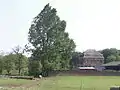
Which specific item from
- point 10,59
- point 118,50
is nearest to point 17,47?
point 10,59

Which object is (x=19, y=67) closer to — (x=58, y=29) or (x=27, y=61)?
(x=27, y=61)

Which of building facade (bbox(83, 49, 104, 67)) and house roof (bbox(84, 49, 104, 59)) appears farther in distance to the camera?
house roof (bbox(84, 49, 104, 59))

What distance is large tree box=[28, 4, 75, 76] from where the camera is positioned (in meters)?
82.0

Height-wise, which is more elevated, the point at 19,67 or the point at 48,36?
the point at 48,36

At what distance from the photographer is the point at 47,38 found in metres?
82.8

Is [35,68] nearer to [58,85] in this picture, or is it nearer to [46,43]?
[46,43]

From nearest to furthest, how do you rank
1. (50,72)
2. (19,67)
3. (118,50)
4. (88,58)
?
1. (50,72)
2. (19,67)
3. (88,58)
4. (118,50)

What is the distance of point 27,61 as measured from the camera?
90.4 metres

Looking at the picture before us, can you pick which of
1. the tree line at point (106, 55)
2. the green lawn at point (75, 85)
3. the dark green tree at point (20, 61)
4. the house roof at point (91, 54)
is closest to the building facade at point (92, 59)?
the house roof at point (91, 54)

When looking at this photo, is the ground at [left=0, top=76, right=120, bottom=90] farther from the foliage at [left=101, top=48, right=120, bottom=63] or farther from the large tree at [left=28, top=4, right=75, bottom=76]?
the foliage at [left=101, top=48, right=120, bottom=63]

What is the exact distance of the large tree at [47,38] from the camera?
82.0 metres

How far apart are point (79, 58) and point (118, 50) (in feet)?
97.3

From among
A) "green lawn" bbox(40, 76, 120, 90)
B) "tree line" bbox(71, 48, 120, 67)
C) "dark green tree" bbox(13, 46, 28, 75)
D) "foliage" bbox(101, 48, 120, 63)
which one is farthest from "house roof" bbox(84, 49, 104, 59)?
"green lawn" bbox(40, 76, 120, 90)

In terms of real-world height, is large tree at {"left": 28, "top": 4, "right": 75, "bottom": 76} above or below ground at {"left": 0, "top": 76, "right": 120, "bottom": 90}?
above
